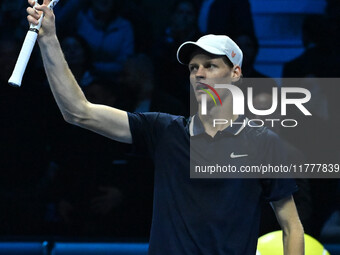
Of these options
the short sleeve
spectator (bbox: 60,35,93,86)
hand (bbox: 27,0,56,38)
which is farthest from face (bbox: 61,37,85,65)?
hand (bbox: 27,0,56,38)

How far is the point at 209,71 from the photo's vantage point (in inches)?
115

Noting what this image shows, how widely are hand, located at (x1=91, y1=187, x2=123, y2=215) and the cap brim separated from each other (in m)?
2.44

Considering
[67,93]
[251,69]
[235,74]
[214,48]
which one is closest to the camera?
[67,93]

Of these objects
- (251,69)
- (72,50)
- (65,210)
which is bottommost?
(65,210)

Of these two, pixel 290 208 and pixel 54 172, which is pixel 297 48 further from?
pixel 290 208

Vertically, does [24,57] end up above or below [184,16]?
below

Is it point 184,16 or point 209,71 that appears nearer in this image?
point 209,71

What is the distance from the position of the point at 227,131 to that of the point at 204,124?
4.0 inches

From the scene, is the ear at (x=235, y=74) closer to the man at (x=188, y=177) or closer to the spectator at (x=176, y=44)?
the man at (x=188, y=177)

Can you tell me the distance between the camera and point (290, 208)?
2918mm

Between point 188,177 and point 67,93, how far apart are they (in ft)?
1.95

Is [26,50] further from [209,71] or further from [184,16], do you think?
[184,16]

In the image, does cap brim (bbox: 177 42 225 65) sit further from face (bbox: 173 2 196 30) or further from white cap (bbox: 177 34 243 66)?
face (bbox: 173 2 196 30)

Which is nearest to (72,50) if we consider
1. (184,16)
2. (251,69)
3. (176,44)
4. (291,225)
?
(176,44)
